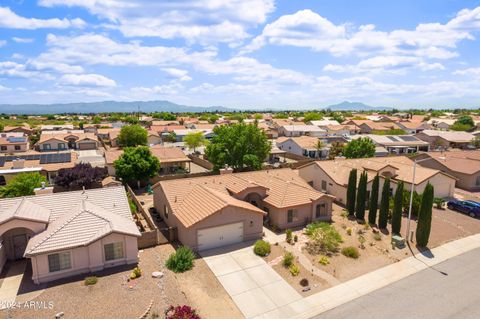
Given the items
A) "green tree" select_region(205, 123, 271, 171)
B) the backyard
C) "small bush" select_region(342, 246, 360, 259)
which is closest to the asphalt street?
the backyard

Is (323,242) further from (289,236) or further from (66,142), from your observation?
(66,142)

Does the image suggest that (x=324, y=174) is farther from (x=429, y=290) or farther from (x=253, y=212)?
(x=429, y=290)

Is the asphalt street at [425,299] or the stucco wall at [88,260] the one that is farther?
the stucco wall at [88,260]

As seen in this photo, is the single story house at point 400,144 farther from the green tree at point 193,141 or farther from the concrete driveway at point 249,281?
the concrete driveway at point 249,281

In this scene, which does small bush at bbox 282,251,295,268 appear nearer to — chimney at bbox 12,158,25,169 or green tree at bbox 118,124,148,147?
chimney at bbox 12,158,25,169

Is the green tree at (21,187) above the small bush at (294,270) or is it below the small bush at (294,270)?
above

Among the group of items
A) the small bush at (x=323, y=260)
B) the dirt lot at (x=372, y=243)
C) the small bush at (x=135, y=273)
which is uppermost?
the small bush at (x=135, y=273)

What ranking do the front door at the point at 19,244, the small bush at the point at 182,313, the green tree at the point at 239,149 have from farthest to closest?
the green tree at the point at 239,149
the front door at the point at 19,244
the small bush at the point at 182,313

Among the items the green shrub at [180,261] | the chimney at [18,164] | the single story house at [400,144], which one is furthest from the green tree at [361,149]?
the chimney at [18,164]
